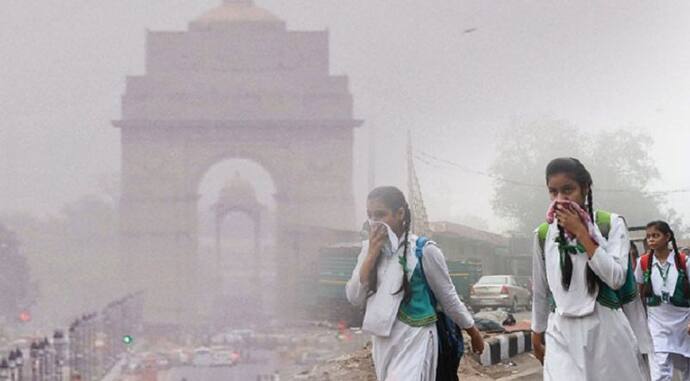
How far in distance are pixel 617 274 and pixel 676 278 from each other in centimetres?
305

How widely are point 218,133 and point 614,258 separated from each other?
1541 inches

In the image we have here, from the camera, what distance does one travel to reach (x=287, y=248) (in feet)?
136

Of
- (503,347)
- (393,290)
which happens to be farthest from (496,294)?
(393,290)

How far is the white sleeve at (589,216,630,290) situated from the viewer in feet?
11.3

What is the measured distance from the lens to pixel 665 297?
641cm

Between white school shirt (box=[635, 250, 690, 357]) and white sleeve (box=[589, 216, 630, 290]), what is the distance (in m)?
2.90

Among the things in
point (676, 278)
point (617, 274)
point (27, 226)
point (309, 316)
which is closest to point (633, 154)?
point (309, 316)

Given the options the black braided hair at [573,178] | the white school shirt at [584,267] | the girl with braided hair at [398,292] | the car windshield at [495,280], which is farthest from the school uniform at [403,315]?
the car windshield at [495,280]

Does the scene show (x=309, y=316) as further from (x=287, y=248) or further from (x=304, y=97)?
(x=287, y=248)

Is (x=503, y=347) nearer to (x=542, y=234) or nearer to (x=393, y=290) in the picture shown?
(x=393, y=290)

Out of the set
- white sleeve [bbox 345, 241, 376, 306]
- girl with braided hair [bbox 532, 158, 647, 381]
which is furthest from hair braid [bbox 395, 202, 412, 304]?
girl with braided hair [bbox 532, 158, 647, 381]

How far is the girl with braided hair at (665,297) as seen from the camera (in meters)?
6.25

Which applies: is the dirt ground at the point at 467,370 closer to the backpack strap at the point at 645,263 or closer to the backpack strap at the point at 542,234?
the backpack strap at the point at 645,263

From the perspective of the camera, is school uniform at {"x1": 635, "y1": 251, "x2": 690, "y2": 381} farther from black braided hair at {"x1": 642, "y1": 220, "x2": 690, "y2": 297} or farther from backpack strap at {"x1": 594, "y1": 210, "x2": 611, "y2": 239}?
backpack strap at {"x1": 594, "y1": 210, "x2": 611, "y2": 239}
